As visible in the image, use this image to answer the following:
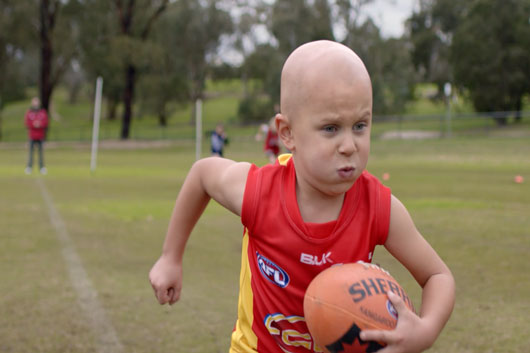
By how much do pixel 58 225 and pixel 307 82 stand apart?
8.51 metres

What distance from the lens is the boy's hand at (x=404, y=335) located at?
2.25 meters

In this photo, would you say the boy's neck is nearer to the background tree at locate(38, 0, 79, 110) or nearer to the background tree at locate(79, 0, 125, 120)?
the background tree at locate(79, 0, 125, 120)

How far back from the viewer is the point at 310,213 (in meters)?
2.65

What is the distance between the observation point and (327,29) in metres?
63.3

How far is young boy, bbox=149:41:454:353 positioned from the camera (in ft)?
7.77

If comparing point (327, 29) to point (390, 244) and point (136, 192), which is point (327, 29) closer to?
point (136, 192)

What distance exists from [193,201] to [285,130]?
0.65 m

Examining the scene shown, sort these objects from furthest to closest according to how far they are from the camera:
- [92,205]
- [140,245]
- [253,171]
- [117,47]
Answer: [117,47] → [92,205] → [140,245] → [253,171]

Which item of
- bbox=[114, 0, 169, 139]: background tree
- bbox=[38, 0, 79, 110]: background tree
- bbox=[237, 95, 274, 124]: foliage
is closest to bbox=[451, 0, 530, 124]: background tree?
bbox=[237, 95, 274, 124]: foliage

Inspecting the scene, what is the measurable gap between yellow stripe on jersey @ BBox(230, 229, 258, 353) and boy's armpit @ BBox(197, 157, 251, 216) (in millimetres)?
214

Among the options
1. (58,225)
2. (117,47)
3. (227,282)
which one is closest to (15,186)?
(58,225)

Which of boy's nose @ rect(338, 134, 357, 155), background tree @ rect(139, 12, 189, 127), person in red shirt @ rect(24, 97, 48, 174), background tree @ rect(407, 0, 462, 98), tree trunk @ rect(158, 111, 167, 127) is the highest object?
background tree @ rect(407, 0, 462, 98)

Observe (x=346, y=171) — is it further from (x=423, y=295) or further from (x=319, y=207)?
(x=423, y=295)

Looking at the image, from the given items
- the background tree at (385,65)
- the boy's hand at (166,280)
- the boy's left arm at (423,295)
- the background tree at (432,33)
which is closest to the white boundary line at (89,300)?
the boy's hand at (166,280)
